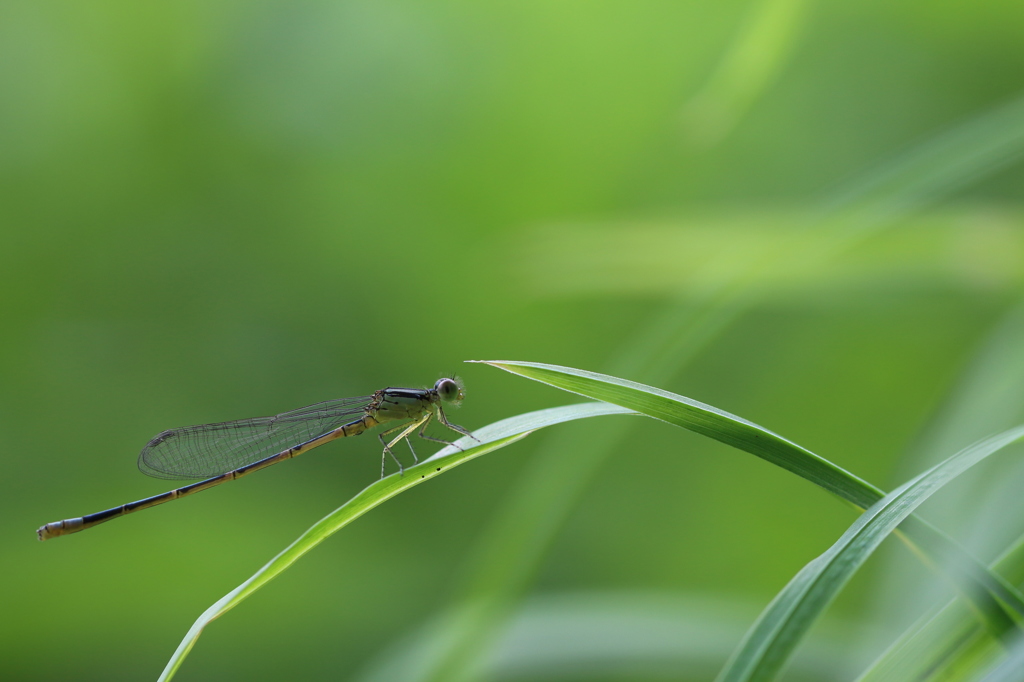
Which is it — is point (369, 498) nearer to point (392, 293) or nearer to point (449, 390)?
point (449, 390)

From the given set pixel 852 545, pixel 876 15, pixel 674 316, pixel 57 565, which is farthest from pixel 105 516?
pixel 876 15

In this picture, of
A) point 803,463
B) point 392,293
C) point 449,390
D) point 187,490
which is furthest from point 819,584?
point 392,293

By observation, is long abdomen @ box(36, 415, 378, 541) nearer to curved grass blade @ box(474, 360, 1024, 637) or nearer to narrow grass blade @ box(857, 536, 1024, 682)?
curved grass blade @ box(474, 360, 1024, 637)

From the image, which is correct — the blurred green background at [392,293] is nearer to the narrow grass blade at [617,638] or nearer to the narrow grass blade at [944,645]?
the narrow grass blade at [617,638]

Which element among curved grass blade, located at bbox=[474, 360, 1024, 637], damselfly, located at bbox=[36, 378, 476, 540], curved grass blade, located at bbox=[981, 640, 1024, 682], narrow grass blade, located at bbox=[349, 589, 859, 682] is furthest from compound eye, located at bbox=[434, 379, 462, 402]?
curved grass blade, located at bbox=[981, 640, 1024, 682]

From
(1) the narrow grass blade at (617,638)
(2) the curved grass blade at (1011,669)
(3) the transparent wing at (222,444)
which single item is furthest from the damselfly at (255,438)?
(2) the curved grass blade at (1011,669)
